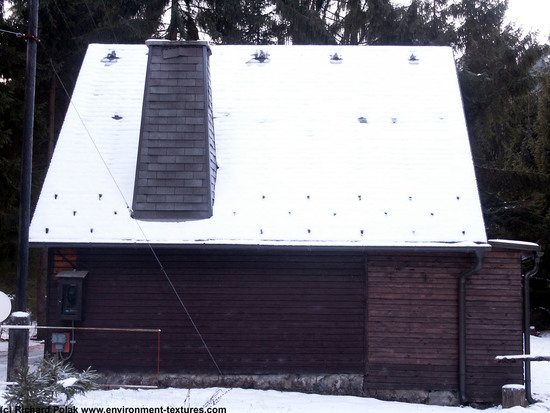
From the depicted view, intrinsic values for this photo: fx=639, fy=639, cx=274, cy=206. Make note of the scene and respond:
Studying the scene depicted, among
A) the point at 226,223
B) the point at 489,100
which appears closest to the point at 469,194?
the point at 226,223

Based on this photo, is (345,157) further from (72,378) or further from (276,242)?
(72,378)

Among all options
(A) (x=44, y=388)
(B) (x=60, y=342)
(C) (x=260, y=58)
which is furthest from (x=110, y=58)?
(A) (x=44, y=388)

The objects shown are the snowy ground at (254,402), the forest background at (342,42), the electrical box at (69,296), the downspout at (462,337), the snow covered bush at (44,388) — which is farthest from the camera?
the forest background at (342,42)

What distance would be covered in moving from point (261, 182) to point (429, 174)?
3.30m

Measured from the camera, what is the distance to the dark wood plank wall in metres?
11.5

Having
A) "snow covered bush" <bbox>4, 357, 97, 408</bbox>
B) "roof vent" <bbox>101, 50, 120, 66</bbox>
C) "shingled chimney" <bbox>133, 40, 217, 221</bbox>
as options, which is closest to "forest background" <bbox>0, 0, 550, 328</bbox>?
"roof vent" <bbox>101, 50, 120, 66</bbox>

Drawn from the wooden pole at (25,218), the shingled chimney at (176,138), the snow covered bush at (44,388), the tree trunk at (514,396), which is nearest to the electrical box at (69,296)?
the wooden pole at (25,218)

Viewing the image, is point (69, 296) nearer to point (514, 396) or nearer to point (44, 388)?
point (44, 388)

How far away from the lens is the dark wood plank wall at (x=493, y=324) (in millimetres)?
11500

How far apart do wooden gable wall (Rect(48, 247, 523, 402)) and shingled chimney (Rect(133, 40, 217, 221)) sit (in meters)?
0.91

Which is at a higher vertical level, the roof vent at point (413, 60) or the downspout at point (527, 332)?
the roof vent at point (413, 60)

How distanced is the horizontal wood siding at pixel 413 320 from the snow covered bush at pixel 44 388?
587 cm

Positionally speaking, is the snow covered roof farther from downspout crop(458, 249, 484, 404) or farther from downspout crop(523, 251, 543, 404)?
downspout crop(523, 251, 543, 404)

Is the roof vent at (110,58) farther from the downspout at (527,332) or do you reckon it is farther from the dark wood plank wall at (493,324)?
the downspout at (527,332)
